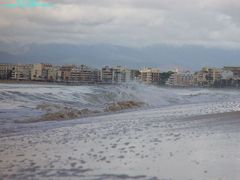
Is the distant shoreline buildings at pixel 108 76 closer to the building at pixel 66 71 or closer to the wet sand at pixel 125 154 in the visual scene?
the building at pixel 66 71

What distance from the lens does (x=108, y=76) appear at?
362 ft

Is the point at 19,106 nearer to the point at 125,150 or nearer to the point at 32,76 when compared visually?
the point at 125,150

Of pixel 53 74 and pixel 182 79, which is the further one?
pixel 182 79

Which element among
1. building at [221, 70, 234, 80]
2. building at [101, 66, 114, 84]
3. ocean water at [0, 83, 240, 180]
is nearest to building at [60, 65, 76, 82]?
building at [101, 66, 114, 84]

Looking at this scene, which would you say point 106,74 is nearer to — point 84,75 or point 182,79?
point 84,75

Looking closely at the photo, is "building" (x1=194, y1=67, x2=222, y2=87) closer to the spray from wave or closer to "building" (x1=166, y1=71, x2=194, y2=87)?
"building" (x1=166, y1=71, x2=194, y2=87)

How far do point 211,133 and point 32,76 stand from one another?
88.2 metres

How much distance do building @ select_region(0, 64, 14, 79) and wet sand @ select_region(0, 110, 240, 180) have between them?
80.5m

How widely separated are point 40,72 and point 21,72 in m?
5.41

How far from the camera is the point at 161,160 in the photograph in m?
7.53

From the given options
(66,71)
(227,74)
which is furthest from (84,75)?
(227,74)

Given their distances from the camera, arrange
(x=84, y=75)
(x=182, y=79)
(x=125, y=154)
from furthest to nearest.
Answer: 1. (x=182, y=79)
2. (x=84, y=75)
3. (x=125, y=154)

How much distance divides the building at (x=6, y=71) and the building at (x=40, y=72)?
15.6 feet

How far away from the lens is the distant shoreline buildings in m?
95.0
